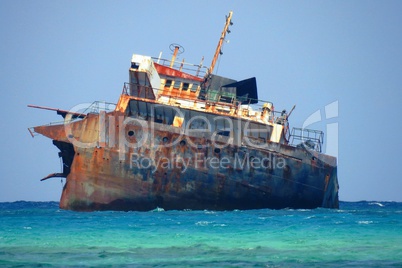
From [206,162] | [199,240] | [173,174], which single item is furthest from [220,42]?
[199,240]

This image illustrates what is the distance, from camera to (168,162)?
28.4 metres

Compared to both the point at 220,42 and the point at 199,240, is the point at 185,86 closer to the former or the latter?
the point at 220,42

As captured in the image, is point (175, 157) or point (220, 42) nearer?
point (175, 157)

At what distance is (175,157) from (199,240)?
864 cm

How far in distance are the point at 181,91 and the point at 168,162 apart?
5.51 meters

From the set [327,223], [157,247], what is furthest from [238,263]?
[327,223]

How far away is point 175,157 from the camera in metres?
28.4

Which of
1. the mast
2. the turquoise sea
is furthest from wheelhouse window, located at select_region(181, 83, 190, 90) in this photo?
the turquoise sea

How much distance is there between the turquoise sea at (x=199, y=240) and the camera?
16.1m

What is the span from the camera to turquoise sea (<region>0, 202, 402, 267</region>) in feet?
52.8

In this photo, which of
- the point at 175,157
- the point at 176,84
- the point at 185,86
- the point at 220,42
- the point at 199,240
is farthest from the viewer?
the point at 220,42

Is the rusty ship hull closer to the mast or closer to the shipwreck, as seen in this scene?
the shipwreck

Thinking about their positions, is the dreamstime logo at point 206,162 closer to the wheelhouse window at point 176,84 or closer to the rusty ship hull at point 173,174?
the rusty ship hull at point 173,174

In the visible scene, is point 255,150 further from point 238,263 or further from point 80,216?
point 238,263
